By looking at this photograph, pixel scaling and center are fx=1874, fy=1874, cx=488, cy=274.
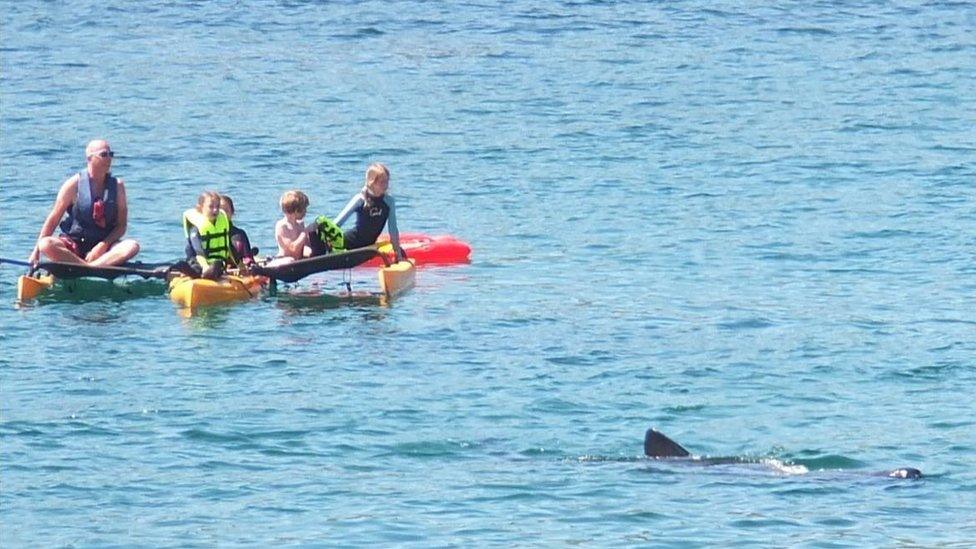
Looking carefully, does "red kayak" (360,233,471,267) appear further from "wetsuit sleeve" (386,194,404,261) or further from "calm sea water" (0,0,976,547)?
"wetsuit sleeve" (386,194,404,261)

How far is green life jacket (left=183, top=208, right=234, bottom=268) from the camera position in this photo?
18.0 meters

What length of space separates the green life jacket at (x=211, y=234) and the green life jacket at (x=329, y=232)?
0.93 metres

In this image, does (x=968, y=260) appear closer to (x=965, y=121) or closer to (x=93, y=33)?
(x=965, y=121)

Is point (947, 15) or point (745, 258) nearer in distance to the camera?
point (745, 258)

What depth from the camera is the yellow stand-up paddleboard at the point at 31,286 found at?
18297 mm

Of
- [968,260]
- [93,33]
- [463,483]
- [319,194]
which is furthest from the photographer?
[93,33]

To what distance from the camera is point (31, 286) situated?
18328 millimetres

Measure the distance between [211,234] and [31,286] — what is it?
1.87 meters

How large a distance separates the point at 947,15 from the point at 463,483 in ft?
92.9

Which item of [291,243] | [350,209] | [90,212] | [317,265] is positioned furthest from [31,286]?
[350,209]

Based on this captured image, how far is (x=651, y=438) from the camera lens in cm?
1295

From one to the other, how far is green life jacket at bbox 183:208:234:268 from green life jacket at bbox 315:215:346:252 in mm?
930

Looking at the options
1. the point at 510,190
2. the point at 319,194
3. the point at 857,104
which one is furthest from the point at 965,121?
the point at 319,194

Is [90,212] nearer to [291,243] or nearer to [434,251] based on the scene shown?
[291,243]
